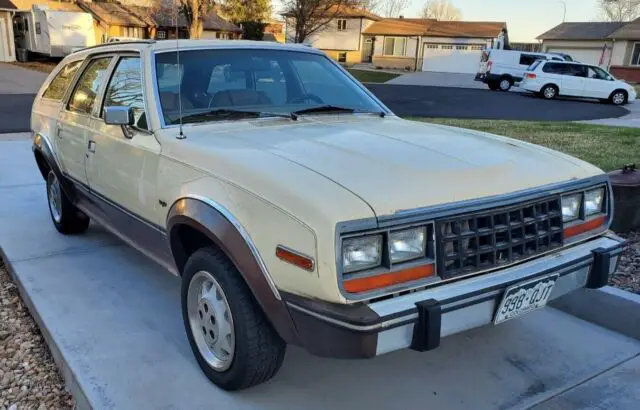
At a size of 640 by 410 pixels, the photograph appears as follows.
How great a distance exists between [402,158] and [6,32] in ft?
122

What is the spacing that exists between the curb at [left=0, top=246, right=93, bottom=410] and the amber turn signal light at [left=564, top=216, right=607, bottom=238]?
2.55m

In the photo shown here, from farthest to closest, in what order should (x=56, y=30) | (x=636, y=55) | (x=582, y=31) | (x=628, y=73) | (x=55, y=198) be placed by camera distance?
1. (x=582, y=31)
2. (x=636, y=55)
3. (x=628, y=73)
4. (x=56, y=30)
5. (x=55, y=198)

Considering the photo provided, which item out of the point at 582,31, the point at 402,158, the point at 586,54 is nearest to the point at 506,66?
the point at 586,54

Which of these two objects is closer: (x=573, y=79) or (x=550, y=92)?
(x=573, y=79)

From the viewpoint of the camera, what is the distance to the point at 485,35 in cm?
4450

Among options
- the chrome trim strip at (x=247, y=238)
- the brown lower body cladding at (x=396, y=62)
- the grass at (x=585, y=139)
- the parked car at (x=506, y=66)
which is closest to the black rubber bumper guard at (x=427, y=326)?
the chrome trim strip at (x=247, y=238)

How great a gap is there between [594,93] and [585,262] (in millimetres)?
23446

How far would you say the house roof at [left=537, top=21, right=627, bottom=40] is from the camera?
142 ft

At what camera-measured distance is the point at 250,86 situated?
376 centimetres

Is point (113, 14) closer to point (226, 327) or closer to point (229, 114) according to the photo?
point (229, 114)

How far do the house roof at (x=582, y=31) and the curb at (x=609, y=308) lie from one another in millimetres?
44794

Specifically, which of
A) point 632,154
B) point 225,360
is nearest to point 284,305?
point 225,360

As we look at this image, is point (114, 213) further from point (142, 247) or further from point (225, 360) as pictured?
point (225, 360)

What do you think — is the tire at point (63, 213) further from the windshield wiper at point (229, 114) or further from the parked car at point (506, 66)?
the parked car at point (506, 66)
